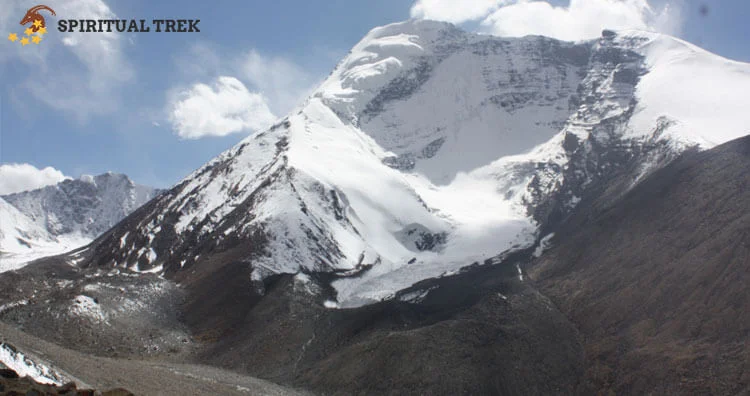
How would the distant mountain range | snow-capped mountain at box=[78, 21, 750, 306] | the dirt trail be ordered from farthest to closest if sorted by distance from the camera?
1. snow-capped mountain at box=[78, 21, 750, 306]
2. the distant mountain range
3. the dirt trail

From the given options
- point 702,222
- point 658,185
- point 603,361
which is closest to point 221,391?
point 603,361

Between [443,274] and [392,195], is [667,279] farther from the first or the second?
[392,195]

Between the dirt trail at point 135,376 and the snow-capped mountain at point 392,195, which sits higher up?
the snow-capped mountain at point 392,195

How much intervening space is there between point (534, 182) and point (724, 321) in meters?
113

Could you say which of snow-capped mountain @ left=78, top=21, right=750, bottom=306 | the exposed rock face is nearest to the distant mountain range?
the exposed rock face

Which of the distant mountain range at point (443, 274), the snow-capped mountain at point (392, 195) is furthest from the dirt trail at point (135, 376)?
the snow-capped mountain at point (392, 195)

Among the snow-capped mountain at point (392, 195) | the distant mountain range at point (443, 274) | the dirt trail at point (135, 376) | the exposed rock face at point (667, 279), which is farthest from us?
the snow-capped mountain at point (392, 195)

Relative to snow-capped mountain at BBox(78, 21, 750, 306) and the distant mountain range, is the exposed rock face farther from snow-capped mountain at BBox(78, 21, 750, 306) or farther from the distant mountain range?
snow-capped mountain at BBox(78, 21, 750, 306)

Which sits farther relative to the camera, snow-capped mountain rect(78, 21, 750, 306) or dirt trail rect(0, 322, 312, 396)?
snow-capped mountain rect(78, 21, 750, 306)

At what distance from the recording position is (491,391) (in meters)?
52.8

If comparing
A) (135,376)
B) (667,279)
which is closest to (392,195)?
(667,279)

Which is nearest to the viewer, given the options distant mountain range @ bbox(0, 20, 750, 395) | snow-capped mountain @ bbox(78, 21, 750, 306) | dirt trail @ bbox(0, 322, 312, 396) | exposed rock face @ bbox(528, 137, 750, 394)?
dirt trail @ bbox(0, 322, 312, 396)

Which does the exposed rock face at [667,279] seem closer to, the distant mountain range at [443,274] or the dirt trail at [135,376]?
the distant mountain range at [443,274]

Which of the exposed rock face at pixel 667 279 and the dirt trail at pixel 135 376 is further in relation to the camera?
the exposed rock face at pixel 667 279
